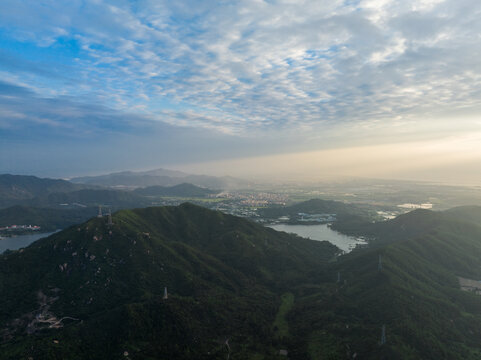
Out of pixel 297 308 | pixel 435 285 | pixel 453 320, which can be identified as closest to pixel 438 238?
pixel 435 285

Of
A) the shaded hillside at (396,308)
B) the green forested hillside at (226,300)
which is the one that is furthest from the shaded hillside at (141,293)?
the shaded hillside at (396,308)

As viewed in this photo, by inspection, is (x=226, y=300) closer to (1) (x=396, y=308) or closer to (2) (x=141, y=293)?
(2) (x=141, y=293)

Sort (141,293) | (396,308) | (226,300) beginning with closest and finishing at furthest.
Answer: (396,308)
(141,293)
(226,300)

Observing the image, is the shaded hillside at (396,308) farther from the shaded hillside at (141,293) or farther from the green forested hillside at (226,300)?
the shaded hillside at (141,293)

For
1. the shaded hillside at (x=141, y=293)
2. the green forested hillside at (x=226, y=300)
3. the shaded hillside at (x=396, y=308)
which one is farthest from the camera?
the shaded hillside at (x=396, y=308)

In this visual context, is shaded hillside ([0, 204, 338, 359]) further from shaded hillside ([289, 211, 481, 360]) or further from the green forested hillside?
shaded hillside ([289, 211, 481, 360])

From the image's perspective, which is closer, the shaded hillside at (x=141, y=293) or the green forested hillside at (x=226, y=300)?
the shaded hillside at (x=141, y=293)

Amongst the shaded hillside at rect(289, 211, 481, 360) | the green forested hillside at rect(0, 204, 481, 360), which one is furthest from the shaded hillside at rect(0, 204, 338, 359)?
the shaded hillside at rect(289, 211, 481, 360)

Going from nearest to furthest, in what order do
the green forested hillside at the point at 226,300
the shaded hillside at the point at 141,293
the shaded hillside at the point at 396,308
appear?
the shaded hillside at the point at 141,293, the green forested hillside at the point at 226,300, the shaded hillside at the point at 396,308

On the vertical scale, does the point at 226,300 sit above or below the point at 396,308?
below

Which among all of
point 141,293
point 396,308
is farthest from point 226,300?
point 396,308
